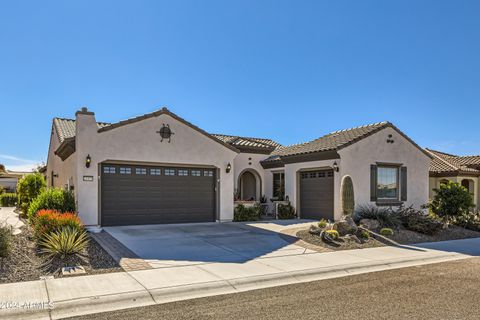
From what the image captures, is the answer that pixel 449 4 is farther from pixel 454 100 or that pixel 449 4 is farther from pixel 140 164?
pixel 140 164

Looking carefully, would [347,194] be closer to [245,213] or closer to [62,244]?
[245,213]

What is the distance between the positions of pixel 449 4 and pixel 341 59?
15.8 feet

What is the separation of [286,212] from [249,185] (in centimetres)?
429

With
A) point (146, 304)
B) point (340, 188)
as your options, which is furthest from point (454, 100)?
point (146, 304)

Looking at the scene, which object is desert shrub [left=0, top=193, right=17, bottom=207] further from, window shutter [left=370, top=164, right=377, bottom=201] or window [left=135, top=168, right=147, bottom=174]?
window shutter [left=370, top=164, right=377, bottom=201]

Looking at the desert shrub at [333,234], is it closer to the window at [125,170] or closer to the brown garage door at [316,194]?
the brown garage door at [316,194]

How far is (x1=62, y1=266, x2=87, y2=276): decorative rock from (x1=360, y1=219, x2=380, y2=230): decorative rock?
10234 mm

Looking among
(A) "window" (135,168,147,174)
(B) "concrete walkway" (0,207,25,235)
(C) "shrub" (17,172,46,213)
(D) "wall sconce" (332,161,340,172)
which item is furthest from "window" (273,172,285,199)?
(B) "concrete walkway" (0,207,25,235)

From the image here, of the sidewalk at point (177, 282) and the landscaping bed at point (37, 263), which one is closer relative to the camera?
the sidewalk at point (177, 282)

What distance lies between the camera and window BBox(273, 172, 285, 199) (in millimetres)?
21034

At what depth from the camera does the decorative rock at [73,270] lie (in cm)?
782

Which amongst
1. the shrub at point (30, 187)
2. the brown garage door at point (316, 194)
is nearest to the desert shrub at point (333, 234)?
the brown garage door at point (316, 194)

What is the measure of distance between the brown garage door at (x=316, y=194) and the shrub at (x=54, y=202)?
10773 millimetres

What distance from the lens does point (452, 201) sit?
56.0ft
